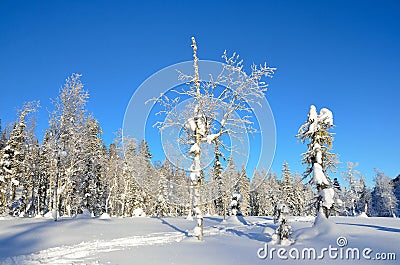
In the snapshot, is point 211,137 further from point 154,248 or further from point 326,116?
point 326,116

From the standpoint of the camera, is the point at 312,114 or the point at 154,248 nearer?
the point at 154,248

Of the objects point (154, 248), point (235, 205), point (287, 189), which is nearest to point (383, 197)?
point (287, 189)

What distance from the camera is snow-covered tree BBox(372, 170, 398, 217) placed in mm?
79312

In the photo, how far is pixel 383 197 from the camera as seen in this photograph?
8094cm

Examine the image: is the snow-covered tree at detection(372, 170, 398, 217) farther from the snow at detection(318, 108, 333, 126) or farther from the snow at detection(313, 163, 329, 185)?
the snow at detection(313, 163, 329, 185)

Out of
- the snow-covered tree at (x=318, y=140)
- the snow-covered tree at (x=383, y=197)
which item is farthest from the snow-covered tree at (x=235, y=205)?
the snow-covered tree at (x=383, y=197)

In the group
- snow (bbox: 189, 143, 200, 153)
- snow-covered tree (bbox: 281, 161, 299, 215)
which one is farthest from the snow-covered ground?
snow-covered tree (bbox: 281, 161, 299, 215)

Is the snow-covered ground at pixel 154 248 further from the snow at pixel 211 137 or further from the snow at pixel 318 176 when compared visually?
the snow at pixel 318 176

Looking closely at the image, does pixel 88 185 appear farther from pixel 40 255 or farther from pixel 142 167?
pixel 40 255

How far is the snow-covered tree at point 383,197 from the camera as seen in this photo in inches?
3123

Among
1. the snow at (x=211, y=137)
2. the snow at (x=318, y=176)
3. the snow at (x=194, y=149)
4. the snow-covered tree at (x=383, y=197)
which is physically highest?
the snow at (x=211, y=137)

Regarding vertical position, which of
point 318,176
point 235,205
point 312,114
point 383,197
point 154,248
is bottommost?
point 383,197

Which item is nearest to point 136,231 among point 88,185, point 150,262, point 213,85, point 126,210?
point 150,262

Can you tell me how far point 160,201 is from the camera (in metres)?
59.1
